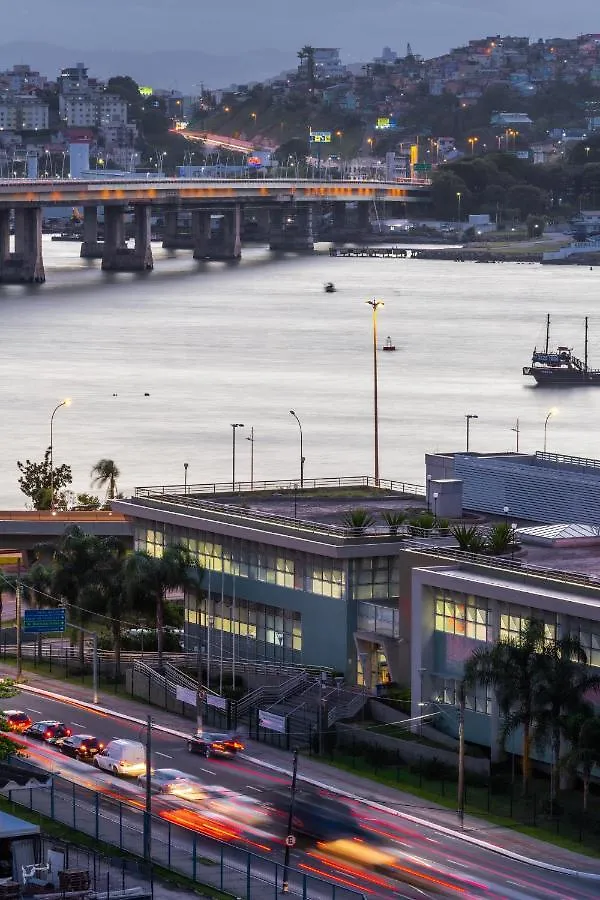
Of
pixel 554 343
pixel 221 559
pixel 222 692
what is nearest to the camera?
pixel 222 692

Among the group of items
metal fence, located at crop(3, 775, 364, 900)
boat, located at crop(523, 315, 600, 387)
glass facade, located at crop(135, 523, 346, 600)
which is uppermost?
glass facade, located at crop(135, 523, 346, 600)

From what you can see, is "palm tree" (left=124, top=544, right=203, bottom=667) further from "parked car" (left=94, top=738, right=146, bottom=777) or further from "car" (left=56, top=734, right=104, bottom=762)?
"parked car" (left=94, top=738, right=146, bottom=777)

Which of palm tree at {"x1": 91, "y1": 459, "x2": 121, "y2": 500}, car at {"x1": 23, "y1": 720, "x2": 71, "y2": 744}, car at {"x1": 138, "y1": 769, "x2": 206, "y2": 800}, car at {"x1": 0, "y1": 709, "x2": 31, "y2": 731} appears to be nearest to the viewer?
car at {"x1": 138, "y1": 769, "x2": 206, "y2": 800}

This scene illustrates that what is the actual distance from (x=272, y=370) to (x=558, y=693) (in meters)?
75.1

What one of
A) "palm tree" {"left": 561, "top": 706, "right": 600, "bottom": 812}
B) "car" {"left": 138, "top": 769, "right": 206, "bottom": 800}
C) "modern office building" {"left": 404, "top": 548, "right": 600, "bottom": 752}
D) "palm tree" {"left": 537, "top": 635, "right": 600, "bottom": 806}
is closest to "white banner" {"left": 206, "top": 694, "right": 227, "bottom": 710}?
"modern office building" {"left": 404, "top": 548, "right": 600, "bottom": 752}

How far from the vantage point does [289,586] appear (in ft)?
130

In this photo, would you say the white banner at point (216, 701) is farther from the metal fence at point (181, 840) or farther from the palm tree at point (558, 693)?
the palm tree at point (558, 693)

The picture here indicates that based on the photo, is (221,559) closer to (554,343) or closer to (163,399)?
(163,399)

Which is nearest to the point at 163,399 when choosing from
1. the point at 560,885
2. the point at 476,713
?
the point at 476,713

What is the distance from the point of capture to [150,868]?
26875mm

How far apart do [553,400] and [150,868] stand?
73.2m

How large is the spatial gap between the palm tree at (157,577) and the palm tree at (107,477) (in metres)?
18.7

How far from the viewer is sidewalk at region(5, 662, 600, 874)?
29250 mm

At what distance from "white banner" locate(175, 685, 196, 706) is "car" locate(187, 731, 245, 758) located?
219cm
